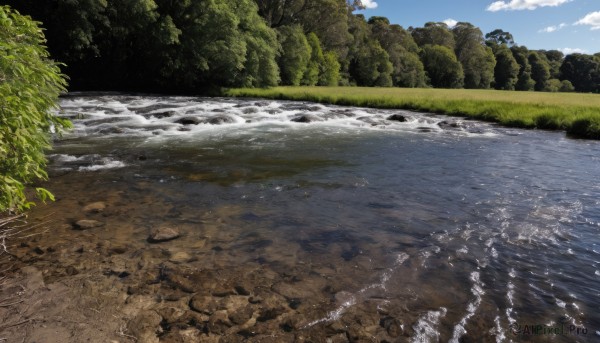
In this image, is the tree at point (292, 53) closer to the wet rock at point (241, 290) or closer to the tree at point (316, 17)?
the tree at point (316, 17)

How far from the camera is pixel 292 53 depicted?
167ft

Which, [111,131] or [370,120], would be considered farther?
[370,120]

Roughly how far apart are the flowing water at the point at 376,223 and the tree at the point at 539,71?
10646 centimetres

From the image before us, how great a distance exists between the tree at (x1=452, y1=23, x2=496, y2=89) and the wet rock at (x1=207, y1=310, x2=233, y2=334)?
95.8 meters

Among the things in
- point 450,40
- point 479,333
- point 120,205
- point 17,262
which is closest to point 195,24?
point 120,205

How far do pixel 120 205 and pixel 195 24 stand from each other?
34473 mm

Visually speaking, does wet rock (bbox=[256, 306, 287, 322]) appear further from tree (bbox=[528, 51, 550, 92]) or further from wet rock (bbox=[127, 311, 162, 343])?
tree (bbox=[528, 51, 550, 92])

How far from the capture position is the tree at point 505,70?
95875 mm

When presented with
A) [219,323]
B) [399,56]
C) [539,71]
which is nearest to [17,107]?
[219,323]

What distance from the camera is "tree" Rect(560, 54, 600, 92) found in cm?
10731

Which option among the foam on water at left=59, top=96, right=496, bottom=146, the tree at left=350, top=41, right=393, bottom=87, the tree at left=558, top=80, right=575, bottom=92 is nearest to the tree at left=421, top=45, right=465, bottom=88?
the tree at left=350, top=41, right=393, bottom=87

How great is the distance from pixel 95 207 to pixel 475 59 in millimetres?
95526

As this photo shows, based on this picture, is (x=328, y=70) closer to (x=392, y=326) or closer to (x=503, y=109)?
(x=503, y=109)

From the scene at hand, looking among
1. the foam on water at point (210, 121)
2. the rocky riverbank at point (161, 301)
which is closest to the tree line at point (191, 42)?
the foam on water at point (210, 121)
